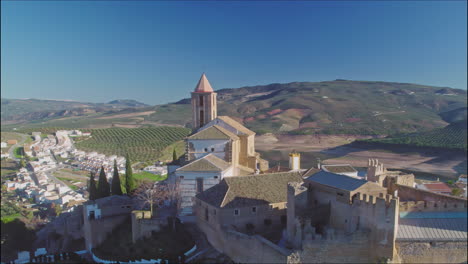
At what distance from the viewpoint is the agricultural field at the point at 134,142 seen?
64312 mm

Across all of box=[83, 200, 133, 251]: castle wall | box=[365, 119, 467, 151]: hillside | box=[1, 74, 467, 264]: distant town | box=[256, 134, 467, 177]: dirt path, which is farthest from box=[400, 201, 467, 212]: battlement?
box=[365, 119, 467, 151]: hillside

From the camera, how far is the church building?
19.0 metres

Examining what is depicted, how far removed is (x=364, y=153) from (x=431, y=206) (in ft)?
183

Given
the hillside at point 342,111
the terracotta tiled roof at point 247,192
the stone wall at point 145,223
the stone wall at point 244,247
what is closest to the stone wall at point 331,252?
the stone wall at point 244,247

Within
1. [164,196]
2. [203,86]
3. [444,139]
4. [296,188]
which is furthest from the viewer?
[444,139]

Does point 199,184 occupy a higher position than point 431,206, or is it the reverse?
point 431,206

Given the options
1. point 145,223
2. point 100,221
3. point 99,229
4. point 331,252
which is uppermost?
point 331,252

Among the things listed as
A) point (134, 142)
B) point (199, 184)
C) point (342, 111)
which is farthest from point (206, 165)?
point (342, 111)

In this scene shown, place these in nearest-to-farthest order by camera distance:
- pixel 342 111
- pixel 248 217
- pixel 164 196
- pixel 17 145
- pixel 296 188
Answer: pixel 296 188 → pixel 248 217 → pixel 164 196 → pixel 17 145 → pixel 342 111

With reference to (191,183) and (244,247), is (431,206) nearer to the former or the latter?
(244,247)

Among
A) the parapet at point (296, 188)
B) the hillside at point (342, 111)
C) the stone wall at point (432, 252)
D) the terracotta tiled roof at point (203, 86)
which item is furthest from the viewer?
the hillside at point (342, 111)

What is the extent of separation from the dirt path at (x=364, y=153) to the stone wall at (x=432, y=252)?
42.8 metres

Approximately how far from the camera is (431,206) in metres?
12.3

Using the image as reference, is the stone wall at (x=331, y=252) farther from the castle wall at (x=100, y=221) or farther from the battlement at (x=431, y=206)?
the castle wall at (x=100, y=221)
